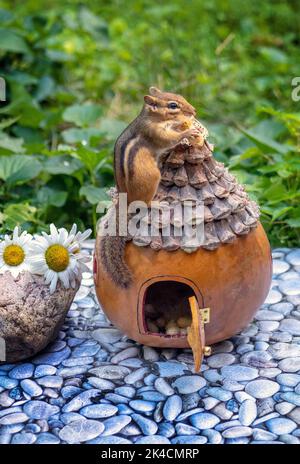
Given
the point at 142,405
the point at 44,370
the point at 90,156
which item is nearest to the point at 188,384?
the point at 142,405

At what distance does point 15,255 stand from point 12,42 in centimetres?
283

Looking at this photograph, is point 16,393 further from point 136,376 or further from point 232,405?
point 232,405

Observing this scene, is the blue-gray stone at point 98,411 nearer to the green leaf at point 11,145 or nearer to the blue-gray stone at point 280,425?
the blue-gray stone at point 280,425

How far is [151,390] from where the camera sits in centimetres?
244

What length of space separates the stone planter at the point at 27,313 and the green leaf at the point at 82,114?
2062 mm

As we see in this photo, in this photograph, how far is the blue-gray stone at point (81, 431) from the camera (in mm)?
2215

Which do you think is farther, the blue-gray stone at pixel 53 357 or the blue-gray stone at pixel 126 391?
the blue-gray stone at pixel 53 357

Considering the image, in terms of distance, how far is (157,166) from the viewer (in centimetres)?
237

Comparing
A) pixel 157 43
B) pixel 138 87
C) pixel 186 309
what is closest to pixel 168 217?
pixel 186 309

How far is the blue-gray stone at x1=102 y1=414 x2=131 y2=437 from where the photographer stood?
224 centimetres

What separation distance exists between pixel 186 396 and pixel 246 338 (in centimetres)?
43

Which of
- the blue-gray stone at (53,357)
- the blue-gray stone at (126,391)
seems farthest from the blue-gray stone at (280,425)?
the blue-gray stone at (53,357)

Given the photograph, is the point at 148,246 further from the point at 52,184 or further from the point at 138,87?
the point at 138,87

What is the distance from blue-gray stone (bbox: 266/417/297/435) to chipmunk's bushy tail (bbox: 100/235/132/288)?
64 cm
